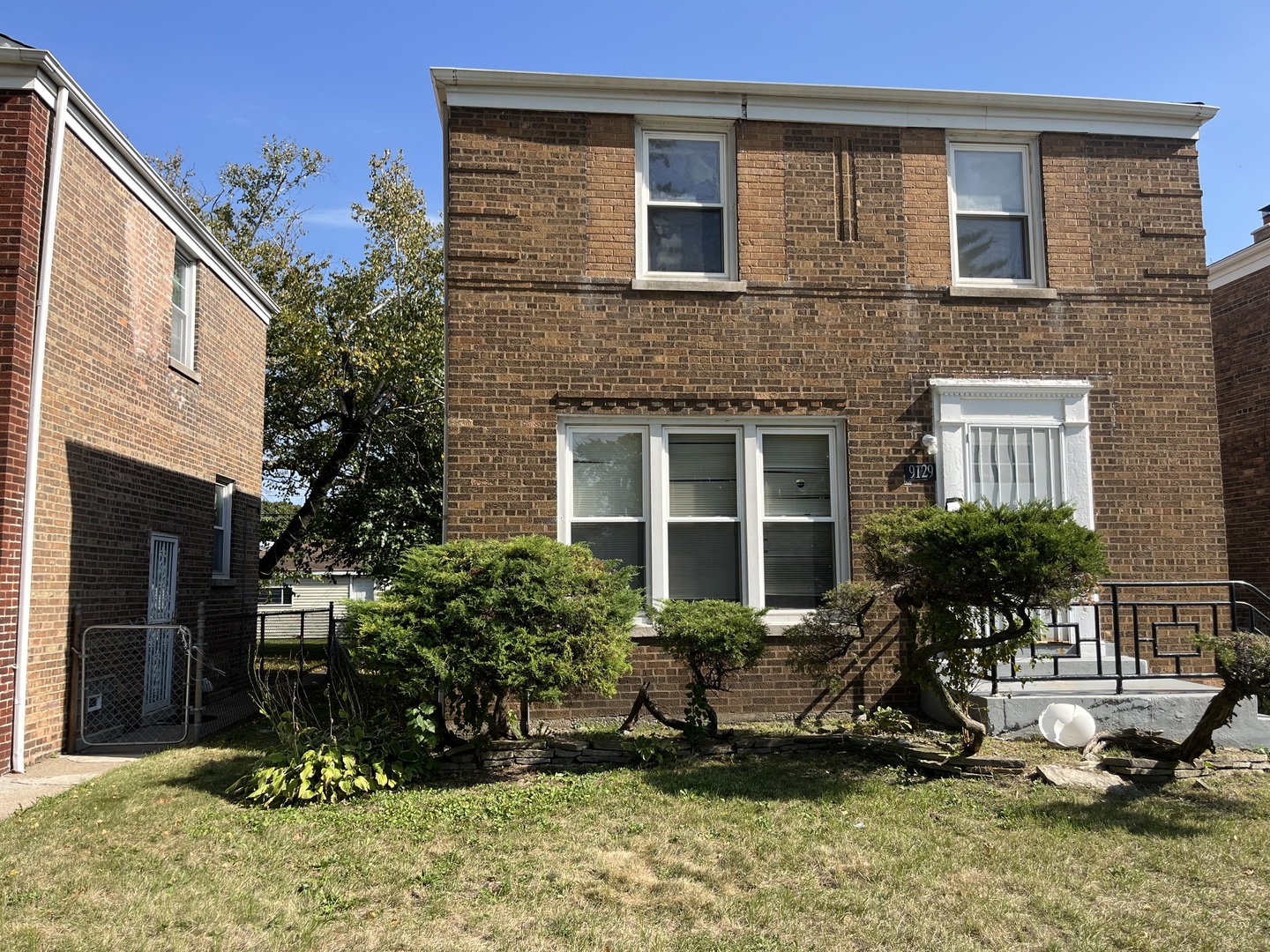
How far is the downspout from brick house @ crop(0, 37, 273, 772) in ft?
0.05

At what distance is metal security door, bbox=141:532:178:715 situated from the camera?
10969 mm

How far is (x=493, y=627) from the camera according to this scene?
6652 millimetres

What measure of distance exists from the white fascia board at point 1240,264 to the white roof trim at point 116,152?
13706 millimetres

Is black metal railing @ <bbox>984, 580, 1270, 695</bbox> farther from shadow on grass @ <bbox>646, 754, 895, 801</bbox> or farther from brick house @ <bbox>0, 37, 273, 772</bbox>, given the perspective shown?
brick house @ <bbox>0, 37, 273, 772</bbox>

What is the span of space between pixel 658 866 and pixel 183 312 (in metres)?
10.4

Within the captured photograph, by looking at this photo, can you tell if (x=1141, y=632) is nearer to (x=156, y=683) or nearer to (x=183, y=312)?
(x=156, y=683)

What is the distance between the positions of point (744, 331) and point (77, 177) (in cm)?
663

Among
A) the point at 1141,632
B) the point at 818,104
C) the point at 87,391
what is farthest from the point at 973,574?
the point at 87,391

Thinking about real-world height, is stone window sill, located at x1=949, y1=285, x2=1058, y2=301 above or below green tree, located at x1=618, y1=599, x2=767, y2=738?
above

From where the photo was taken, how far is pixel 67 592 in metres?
8.94

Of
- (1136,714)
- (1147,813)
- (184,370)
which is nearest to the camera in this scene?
(1147,813)

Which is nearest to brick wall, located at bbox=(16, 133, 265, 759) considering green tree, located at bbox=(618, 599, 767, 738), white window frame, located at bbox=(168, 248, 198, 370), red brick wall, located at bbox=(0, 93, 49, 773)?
white window frame, located at bbox=(168, 248, 198, 370)

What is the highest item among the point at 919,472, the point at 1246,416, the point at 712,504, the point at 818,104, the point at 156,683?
the point at 818,104

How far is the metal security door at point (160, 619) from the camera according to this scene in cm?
1097
